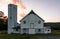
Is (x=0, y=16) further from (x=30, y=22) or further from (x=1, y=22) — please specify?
(x=30, y=22)

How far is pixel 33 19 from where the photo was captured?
55.4m

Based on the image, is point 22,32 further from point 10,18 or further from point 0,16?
point 0,16

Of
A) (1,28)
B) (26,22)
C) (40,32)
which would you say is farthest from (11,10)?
(1,28)

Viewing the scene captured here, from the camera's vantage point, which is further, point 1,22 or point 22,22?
point 1,22

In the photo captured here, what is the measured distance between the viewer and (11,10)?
56.1 meters

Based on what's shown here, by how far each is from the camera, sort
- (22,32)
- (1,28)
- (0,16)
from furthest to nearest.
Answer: (0,16)
(1,28)
(22,32)

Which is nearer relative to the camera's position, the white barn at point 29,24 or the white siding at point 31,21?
the white barn at point 29,24

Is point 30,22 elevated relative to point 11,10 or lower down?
lower down

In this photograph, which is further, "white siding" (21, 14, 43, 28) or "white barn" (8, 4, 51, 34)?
"white siding" (21, 14, 43, 28)

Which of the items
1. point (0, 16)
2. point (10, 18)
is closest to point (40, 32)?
point (10, 18)

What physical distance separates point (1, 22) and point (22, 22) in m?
27.9

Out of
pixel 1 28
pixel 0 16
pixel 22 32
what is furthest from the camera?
pixel 0 16

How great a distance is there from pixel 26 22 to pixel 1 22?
28591mm

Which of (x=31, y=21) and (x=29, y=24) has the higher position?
(x=31, y=21)
